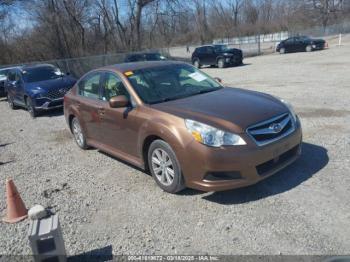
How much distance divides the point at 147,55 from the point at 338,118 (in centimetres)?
1509

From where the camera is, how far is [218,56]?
2528cm

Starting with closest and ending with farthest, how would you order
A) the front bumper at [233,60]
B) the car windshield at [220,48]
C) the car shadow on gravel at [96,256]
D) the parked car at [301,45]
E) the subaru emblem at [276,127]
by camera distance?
the car shadow on gravel at [96,256] → the subaru emblem at [276,127] → the front bumper at [233,60] → the car windshield at [220,48] → the parked car at [301,45]

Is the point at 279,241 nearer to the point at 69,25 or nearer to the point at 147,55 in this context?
the point at 147,55

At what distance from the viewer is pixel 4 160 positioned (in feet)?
24.1

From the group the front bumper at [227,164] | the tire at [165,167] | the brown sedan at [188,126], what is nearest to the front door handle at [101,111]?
the brown sedan at [188,126]

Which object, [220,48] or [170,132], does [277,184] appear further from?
[220,48]

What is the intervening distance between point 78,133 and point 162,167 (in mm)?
3053

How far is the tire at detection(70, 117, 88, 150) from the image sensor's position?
23.0 ft

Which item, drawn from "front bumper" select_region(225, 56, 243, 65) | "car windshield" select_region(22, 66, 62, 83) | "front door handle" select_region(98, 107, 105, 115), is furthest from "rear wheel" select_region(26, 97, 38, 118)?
"front bumper" select_region(225, 56, 243, 65)

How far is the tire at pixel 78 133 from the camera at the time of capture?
23.0 ft

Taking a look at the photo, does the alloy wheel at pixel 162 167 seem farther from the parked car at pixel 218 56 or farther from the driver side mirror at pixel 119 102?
the parked car at pixel 218 56

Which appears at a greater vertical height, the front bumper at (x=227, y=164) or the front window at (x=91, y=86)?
the front window at (x=91, y=86)

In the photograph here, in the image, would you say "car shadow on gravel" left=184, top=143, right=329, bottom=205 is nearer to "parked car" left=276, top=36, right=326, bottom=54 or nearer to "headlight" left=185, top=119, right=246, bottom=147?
"headlight" left=185, top=119, right=246, bottom=147

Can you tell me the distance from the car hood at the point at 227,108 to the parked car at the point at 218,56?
20.2 meters
